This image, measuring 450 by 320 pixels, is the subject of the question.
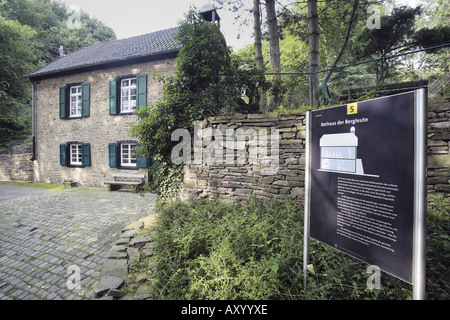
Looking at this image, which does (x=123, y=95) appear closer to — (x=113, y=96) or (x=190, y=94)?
(x=113, y=96)

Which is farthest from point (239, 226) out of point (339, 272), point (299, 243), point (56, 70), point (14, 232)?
point (56, 70)

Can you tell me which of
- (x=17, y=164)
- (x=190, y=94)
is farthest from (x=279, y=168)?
(x=17, y=164)

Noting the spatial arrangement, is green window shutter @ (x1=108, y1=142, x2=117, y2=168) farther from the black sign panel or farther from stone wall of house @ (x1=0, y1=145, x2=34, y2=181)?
the black sign panel

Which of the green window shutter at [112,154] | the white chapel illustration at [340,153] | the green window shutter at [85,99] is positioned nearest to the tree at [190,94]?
the white chapel illustration at [340,153]

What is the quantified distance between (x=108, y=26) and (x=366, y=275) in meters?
44.3

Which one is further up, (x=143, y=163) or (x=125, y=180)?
(x=143, y=163)

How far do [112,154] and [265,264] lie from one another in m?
10.5

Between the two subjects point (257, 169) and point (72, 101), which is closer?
point (257, 169)

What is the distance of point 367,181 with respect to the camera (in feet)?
5.61

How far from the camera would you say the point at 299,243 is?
2738mm

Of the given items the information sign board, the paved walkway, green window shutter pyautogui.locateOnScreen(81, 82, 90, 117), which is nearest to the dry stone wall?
the information sign board

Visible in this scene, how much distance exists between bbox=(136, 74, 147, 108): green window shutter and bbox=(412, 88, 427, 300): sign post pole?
10.4 m

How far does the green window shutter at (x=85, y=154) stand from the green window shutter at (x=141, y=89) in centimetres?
387
